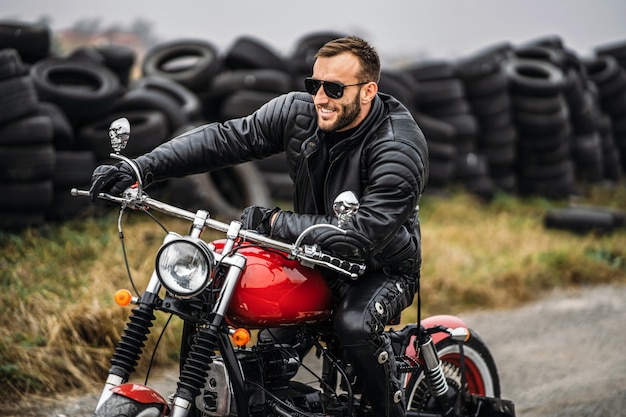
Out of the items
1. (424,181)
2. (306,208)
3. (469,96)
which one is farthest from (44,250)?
(469,96)

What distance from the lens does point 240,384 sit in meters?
2.97

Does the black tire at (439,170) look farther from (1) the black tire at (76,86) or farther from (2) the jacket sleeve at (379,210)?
(2) the jacket sleeve at (379,210)

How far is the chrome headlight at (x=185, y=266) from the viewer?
2.79 metres

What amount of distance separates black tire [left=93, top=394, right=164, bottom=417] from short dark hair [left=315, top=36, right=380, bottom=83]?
4.98 feet

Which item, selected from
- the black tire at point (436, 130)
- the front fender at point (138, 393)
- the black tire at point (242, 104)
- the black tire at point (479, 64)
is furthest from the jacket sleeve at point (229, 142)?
the black tire at point (479, 64)

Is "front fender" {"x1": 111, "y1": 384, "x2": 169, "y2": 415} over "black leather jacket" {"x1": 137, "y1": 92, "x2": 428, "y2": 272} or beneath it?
beneath

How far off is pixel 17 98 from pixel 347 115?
14.4 ft

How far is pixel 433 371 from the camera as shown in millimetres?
3711

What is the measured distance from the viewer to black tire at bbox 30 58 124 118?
763cm

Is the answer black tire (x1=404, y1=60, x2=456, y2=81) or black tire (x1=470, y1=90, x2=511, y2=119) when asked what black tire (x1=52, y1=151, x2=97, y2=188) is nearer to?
black tire (x1=404, y1=60, x2=456, y2=81)

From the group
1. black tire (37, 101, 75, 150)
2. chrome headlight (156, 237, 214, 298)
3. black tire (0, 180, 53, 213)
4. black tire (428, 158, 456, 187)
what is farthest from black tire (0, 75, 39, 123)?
black tire (428, 158, 456, 187)

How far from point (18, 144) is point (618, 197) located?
9199 millimetres

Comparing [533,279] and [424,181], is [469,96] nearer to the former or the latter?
[533,279]

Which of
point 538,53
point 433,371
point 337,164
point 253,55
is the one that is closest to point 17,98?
point 253,55
